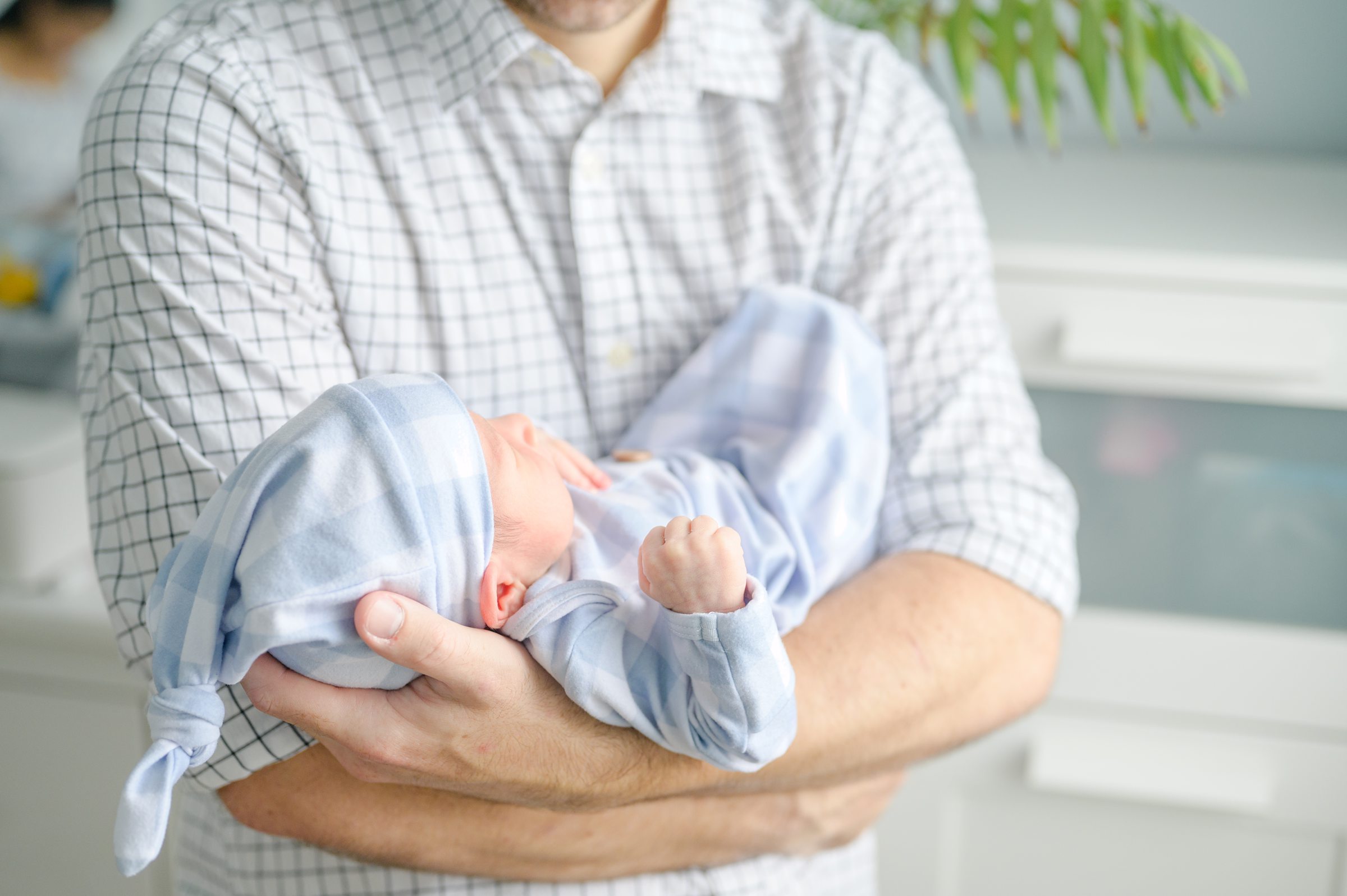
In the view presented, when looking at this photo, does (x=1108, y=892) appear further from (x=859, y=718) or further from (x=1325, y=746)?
(x=859, y=718)

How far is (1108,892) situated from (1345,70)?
117 centimetres

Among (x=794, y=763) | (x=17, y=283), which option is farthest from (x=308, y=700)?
(x=17, y=283)

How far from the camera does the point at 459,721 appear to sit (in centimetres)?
67

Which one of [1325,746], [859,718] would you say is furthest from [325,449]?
[1325,746]

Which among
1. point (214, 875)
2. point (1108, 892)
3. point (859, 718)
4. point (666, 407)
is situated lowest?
point (1108, 892)

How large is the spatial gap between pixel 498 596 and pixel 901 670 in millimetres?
331

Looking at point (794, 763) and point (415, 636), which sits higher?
point (415, 636)

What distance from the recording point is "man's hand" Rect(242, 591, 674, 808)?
0.60m

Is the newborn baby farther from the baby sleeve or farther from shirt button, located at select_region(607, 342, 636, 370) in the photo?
shirt button, located at select_region(607, 342, 636, 370)

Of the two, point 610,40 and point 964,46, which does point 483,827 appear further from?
Result: point 964,46

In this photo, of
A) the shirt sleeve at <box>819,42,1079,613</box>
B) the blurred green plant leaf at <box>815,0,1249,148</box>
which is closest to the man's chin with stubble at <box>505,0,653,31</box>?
the shirt sleeve at <box>819,42,1079,613</box>

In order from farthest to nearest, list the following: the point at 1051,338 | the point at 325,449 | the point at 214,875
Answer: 1. the point at 1051,338
2. the point at 214,875
3. the point at 325,449

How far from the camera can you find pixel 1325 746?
1243 millimetres

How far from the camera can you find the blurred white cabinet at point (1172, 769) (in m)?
1.25
